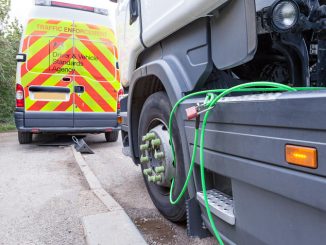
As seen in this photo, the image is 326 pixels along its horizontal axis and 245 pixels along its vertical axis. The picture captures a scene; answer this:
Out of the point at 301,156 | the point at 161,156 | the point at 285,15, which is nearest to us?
the point at 301,156

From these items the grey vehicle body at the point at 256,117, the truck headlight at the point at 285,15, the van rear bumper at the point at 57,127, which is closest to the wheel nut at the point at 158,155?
the grey vehicle body at the point at 256,117

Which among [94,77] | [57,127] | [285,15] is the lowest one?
[57,127]

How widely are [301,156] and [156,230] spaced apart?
1.71m

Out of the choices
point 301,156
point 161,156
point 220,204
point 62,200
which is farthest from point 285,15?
point 62,200

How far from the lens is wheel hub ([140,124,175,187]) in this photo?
7.43 ft

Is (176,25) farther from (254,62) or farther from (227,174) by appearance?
(227,174)

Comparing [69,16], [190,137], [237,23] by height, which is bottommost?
[190,137]

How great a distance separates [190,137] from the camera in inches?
70.8

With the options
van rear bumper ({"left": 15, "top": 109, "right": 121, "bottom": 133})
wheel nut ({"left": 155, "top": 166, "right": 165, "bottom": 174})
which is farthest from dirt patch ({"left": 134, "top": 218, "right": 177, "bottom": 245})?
van rear bumper ({"left": 15, "top": 109, "right": 121, "bottom": 133})

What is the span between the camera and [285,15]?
1445 millimetres

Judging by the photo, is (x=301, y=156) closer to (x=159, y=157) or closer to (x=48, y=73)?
(x=159, y=157)

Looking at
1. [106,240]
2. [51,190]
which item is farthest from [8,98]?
[106,240]

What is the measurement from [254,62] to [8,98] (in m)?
13.3

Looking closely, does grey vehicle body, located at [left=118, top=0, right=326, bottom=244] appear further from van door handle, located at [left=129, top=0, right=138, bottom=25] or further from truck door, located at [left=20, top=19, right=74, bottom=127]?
truck door, located at [left=20, top=19, right=74, bottom=127]
